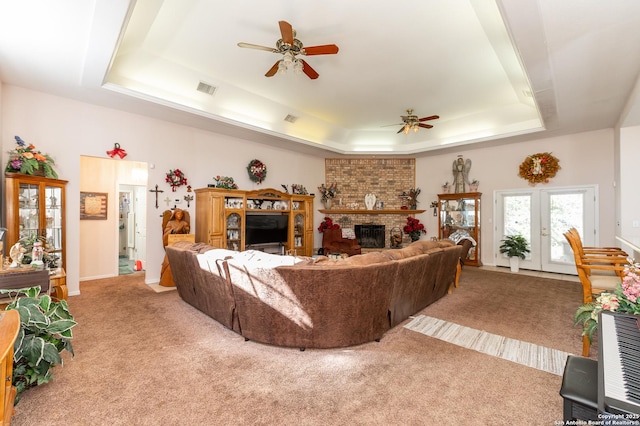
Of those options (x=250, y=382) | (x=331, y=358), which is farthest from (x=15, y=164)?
(x=331, y=358)

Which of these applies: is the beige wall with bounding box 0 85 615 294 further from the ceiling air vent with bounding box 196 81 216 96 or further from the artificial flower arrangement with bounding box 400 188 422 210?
the ceiling air vent with bounding box 196 81 216 96

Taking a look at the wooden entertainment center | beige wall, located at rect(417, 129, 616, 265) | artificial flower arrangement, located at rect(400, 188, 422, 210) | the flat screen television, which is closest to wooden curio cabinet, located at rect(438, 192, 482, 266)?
beige wall, located at rect(417, 129, 616, 265)

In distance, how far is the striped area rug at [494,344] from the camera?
2506 mm

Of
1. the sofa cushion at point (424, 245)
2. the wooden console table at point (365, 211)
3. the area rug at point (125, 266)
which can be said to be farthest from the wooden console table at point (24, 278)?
the wooden console table at point (365, 211)

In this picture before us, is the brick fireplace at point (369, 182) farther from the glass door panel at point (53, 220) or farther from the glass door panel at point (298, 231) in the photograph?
the glass door panel at point (53, 220)

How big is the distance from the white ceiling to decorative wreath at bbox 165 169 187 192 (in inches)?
38.8

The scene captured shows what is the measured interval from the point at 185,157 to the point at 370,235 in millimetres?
5353

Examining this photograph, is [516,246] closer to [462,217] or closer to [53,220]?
[462,217]

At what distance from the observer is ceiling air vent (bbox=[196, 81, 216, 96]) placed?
4996 millimetres

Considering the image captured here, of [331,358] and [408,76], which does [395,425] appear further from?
[408,76]

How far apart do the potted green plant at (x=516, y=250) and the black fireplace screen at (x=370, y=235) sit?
3.11 meters

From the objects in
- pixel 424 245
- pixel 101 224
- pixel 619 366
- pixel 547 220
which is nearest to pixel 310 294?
pixel 424 245

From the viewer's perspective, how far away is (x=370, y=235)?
8.52 m

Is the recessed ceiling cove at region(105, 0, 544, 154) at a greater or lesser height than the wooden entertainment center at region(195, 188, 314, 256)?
greater
